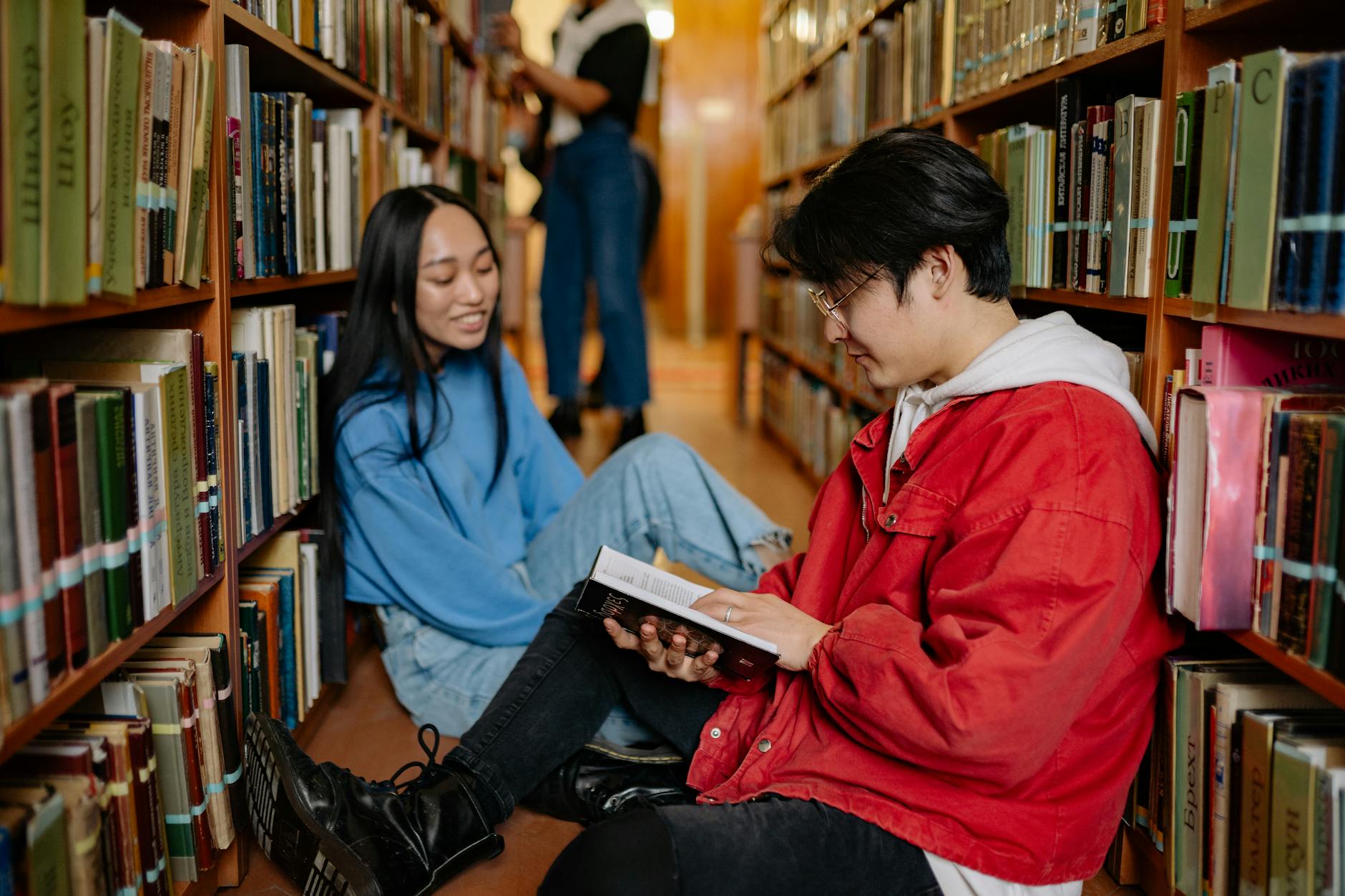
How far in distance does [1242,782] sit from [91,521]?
1109 mm

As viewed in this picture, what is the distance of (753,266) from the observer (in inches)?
189

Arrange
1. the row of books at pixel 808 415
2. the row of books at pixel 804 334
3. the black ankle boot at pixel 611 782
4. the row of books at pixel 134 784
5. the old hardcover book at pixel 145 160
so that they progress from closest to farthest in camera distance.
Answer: the row of books at pixel 134 784
the old hardcover book at pixel 145 160
the black ankle boot at pixel 611 782
the row of books at pixel 804 334
the row of books at pixel 808 415

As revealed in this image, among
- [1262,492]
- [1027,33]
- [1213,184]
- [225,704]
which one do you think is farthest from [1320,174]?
[225,704]

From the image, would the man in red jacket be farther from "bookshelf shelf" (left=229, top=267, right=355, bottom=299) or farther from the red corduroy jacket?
"bookshelf shelf" (left=229, top=267, right=355, bottom=299)

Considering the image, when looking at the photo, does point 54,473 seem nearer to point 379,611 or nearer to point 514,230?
point 379,611

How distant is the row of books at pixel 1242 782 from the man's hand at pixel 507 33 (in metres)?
3.16

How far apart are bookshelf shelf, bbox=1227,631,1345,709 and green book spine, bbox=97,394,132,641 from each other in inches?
42.0

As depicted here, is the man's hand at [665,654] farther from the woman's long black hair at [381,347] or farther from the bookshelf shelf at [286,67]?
the bookshelf shelf at [286,67]

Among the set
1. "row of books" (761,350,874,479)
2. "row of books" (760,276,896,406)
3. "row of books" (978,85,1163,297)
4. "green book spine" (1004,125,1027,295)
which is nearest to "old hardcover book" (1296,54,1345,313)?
"row of books" (978,85,1163,297)

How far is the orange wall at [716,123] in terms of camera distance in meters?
8.20

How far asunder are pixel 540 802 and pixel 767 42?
167 inches

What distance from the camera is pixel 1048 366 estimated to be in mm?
1088

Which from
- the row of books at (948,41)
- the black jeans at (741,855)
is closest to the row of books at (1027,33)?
the row of books at (948,41)

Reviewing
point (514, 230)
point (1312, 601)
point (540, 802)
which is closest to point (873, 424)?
point (1312, 601)
